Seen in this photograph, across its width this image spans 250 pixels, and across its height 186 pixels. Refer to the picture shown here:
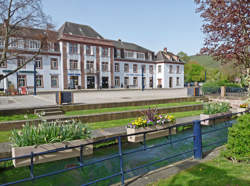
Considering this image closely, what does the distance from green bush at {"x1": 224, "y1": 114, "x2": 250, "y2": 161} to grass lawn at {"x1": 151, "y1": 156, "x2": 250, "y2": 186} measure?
0.19 m

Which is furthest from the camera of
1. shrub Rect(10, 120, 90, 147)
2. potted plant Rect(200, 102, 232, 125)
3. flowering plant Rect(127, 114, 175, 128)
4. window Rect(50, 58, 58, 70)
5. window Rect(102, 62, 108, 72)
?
window Rect(102, 62, 108, 72)

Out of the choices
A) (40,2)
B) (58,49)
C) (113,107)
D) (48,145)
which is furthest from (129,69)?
(48,145)


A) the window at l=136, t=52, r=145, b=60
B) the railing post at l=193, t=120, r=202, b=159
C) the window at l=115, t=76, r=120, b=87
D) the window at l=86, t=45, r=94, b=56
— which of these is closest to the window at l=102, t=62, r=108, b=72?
the window at l=86, t=45, r=94, b=56

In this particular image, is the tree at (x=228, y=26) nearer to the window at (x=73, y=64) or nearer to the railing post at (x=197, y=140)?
the railing post at (x=197, y=140)

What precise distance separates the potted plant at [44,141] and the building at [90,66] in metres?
25.8

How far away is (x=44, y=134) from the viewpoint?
18.7 feet

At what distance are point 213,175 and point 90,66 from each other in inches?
1524

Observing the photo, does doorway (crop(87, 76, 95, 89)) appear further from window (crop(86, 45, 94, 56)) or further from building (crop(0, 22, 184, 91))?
window (crop(86, 45, 94, 56))

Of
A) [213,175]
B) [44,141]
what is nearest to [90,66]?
[44,141]

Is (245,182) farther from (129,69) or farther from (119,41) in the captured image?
(119,41)

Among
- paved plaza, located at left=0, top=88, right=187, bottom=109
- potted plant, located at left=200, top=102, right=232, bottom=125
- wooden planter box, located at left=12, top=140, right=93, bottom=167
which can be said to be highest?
paved plaza, located at left=0, top=88, right=187, bottom=109

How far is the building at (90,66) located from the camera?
35206mm

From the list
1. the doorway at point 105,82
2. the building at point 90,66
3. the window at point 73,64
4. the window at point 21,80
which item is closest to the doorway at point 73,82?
the building at point 90,66

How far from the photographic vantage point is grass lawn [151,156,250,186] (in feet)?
12.3
